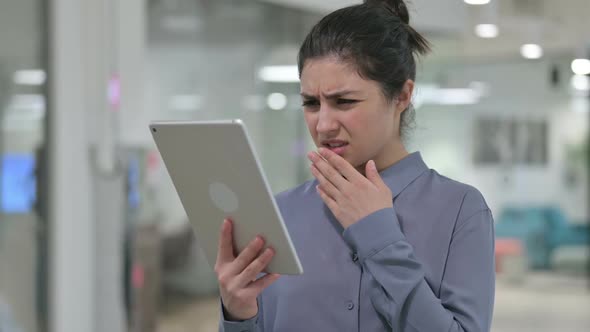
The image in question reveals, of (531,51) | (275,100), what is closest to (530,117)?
(531,51)

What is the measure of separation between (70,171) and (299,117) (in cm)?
155

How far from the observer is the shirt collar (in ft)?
4.93

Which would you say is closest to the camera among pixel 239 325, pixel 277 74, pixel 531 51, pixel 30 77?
pixel 239 325

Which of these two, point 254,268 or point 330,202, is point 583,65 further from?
point 254,268

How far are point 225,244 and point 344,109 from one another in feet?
0.98

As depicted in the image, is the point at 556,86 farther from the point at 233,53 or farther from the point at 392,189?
the point at 392,189

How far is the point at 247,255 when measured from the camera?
1.33m

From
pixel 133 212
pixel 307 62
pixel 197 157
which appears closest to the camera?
pixel 197 157

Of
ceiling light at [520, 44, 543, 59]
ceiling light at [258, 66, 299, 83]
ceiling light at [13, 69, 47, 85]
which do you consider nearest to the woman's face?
ceiling light at [13, 69, 47, 85]

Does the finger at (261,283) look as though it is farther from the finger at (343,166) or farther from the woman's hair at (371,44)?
the woman's hair at (371,44)

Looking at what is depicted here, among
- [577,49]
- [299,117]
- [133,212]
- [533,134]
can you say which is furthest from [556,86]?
[133,212]

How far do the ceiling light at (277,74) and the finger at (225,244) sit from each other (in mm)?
3796

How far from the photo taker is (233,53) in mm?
5098

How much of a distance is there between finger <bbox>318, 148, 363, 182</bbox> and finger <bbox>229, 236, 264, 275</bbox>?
0.18m
